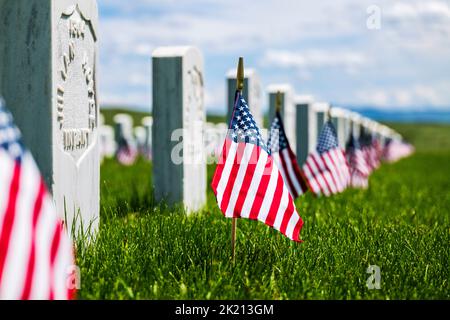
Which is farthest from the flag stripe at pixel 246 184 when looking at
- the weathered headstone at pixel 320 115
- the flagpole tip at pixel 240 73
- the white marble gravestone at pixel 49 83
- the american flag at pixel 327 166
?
the weathered headstone at pixel 320 115

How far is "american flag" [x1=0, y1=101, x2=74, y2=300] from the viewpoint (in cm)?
269

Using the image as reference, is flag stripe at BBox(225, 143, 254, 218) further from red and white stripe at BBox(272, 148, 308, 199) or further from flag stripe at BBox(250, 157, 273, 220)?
red and white stripe at BBox(272, 148, 308, 199)

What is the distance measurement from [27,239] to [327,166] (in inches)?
239

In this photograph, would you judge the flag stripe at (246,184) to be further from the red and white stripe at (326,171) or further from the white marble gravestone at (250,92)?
the red and white stripe at (326,171)

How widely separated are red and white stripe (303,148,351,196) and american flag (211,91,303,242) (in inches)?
164

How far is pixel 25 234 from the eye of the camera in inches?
108

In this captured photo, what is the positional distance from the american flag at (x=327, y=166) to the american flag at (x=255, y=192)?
4135 mm

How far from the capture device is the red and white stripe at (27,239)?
269 cm

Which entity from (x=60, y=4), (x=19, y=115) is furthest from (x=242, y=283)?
(x=60, y=4)

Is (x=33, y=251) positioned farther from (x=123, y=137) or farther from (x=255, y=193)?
(x=123, y=137)

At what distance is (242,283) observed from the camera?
150 inches

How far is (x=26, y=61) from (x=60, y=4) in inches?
16.7

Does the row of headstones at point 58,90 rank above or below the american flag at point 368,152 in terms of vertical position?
above
